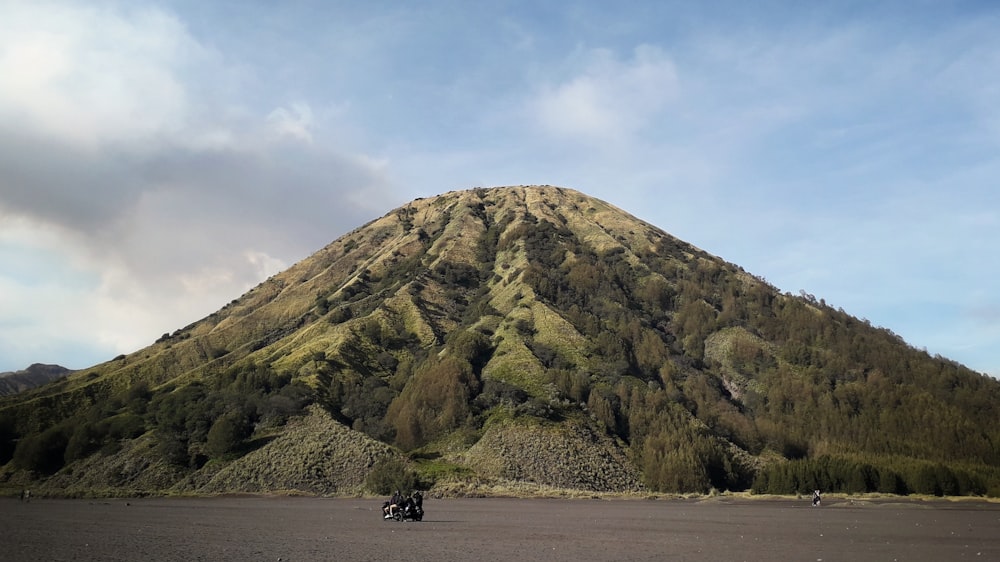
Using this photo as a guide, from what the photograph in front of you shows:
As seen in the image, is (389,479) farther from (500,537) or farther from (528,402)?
(500,537)

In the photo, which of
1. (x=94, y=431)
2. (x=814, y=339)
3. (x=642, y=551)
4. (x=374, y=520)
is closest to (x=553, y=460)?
(x=374, y=520)

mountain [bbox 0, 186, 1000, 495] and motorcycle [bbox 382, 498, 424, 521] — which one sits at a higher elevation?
mountain [bbox 0, 186, 1000, 495]

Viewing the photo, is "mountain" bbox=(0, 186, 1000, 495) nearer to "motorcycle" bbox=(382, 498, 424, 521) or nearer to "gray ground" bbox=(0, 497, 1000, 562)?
"motorcycle" bbox=(382, 498, 424, 521)

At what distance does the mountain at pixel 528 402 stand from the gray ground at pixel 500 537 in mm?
44303

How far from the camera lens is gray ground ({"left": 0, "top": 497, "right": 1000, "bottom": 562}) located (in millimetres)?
28719

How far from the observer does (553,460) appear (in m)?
100

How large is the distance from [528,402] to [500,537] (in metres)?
78.2

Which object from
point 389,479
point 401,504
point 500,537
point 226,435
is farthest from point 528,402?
point 500,537

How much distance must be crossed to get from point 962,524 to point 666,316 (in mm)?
133415

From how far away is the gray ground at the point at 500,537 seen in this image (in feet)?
94.2

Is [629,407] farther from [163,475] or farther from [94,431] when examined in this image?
[94,431]

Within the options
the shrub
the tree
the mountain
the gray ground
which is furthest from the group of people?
the tree

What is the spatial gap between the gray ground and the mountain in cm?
4430

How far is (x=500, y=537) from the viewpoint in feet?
122
